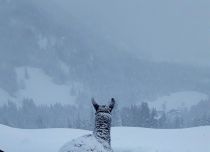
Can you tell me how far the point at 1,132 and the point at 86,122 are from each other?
369 feet

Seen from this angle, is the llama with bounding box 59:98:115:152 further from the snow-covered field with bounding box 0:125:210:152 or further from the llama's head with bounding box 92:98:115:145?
the snow-covered field with bounding box 0:125:210:152

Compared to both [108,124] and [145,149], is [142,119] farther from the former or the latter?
[108,124]

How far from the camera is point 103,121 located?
6.27 m

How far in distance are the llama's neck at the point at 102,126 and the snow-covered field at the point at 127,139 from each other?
9.00 meters

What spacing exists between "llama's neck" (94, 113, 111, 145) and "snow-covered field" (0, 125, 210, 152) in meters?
9.00

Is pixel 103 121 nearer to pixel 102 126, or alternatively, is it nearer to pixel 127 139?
pixel 102 126

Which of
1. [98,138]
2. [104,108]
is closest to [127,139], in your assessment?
[104,108]

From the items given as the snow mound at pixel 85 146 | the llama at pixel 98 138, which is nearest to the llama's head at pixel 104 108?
the llama at pixel 98 138

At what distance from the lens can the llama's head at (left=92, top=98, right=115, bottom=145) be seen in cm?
616

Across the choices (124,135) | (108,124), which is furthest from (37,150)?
(108,124)

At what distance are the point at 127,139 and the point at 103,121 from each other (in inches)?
420

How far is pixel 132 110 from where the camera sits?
141 metres

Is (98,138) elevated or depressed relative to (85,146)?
elevated

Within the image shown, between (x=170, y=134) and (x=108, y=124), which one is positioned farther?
(x=170, y=134)
